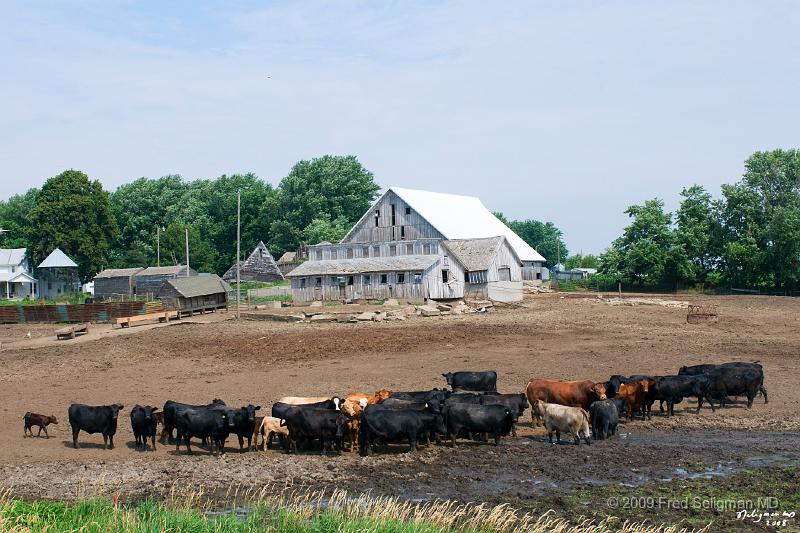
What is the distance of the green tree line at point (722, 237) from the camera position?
207 ft

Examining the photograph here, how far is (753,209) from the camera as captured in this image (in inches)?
2606

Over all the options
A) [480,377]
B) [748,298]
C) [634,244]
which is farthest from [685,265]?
[480,377]

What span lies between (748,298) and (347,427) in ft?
147

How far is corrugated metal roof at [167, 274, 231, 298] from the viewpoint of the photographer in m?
51.9

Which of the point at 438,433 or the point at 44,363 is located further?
the point at 44,363

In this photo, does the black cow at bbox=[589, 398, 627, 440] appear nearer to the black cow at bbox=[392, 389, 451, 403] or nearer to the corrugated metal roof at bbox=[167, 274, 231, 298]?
the black cow at bbox=[392, 389, 451, 403]

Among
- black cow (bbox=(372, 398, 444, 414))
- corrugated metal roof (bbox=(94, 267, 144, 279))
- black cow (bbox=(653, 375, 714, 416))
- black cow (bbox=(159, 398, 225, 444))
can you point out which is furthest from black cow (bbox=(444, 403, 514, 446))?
corrugated metal roof (bbox=(94, 267, 144, 279))

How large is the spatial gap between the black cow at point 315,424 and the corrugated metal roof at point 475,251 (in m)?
38.2

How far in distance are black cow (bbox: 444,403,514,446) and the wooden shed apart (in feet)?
196

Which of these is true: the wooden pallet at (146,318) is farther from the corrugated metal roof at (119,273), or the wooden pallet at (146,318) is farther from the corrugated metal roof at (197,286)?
the corrugated metal roof at (119,273)

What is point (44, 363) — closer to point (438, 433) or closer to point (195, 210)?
point (438, 433)

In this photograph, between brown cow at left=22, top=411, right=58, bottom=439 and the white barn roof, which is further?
the white barn roof

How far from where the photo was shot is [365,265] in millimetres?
57125

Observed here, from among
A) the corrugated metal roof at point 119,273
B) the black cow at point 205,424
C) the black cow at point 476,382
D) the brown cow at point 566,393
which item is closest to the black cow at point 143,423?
the black cow at point 205,424
